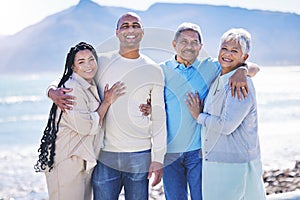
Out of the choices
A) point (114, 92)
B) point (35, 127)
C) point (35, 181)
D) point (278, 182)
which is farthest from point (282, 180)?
point (35, 127)

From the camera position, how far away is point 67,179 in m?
2.48

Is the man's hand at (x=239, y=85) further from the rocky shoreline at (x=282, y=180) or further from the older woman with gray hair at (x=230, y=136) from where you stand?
the rocky shoreline at (x=282, y=180)

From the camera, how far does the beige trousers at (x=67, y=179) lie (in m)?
2.48

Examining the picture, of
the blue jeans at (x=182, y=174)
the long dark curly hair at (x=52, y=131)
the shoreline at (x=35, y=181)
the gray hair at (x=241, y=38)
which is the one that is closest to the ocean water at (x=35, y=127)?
the shoreline at (x=35, y=181)

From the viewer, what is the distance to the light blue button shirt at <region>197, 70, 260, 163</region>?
7.84 ft

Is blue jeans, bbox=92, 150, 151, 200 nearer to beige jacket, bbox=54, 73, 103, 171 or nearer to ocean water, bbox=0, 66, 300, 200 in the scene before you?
beige jacket, bbox=54, 73, 103, 171

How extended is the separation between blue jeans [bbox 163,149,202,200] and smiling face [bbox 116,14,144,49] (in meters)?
0.70

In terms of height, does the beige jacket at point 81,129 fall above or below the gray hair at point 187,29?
below

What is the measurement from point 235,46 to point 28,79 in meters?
29.6

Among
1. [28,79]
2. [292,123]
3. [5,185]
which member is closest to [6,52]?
[28,79]

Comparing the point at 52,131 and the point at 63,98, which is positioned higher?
the point at 63,98

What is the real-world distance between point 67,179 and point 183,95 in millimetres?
806

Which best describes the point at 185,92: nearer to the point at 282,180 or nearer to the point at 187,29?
the point at 187,29

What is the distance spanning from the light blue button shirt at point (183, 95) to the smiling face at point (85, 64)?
455 mm
